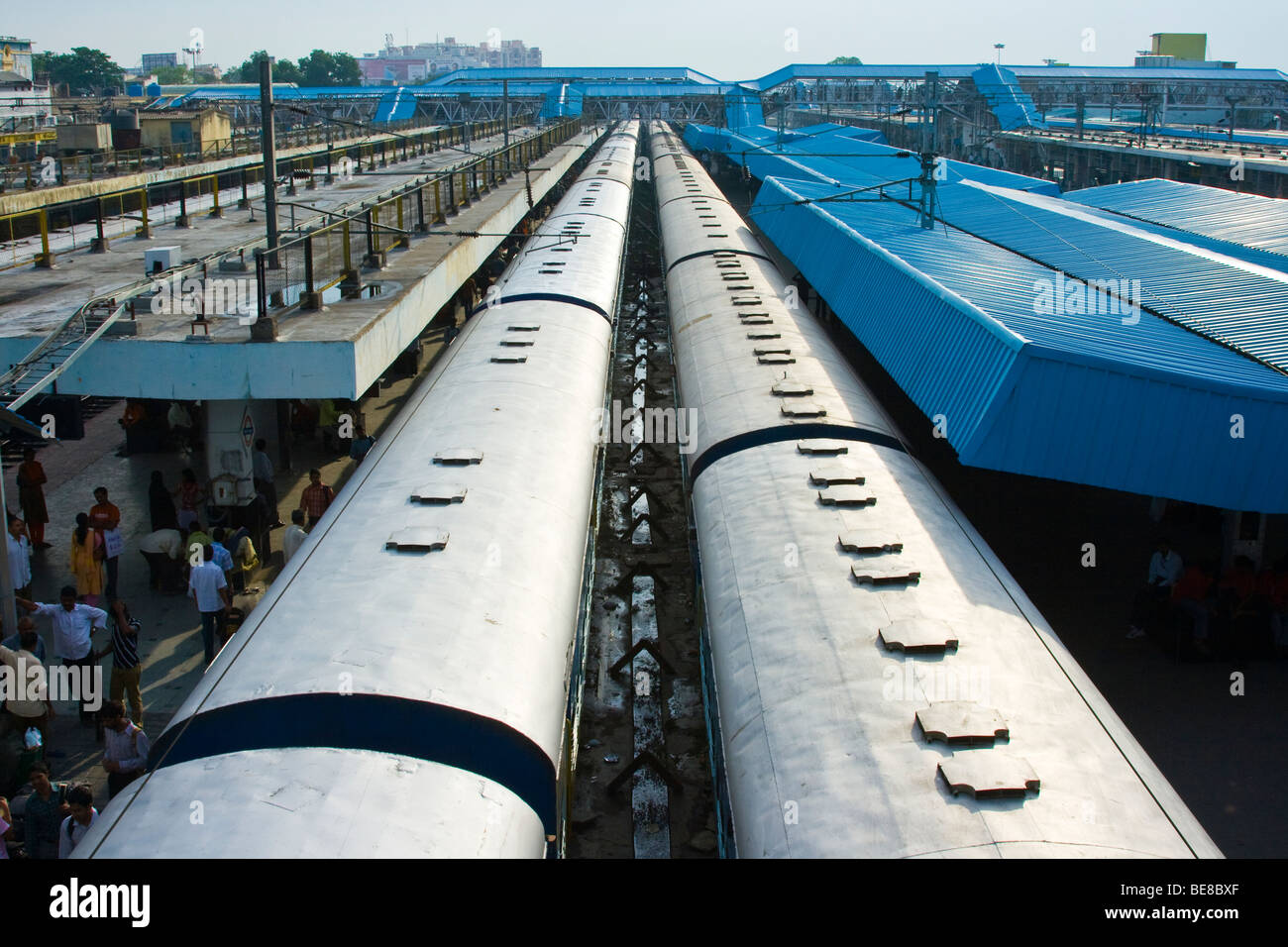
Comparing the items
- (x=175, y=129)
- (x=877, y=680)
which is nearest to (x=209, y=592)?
(x=877, y=680)

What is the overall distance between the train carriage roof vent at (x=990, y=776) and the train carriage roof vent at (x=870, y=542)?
2662 millimetres

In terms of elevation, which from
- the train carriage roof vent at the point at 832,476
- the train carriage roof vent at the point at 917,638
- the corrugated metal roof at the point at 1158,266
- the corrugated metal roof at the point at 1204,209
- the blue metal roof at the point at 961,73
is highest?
the blue metal roof at the point at 961,73

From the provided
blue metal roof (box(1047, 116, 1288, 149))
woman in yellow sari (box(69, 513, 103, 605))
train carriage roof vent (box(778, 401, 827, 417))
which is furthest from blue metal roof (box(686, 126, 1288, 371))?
blue metal roof (box(1047, 116, 1288, 149))

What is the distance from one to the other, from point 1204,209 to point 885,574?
22924 millimetres

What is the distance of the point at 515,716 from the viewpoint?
21.6 feet

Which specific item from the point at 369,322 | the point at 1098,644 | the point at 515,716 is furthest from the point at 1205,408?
the point at 369,322

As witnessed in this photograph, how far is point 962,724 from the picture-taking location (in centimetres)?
619

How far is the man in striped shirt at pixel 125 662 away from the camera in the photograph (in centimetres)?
988

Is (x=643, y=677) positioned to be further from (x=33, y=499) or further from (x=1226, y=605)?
(x=33, y=499)

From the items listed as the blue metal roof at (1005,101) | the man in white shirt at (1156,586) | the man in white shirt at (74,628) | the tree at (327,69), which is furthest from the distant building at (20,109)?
the tree at (327,69)

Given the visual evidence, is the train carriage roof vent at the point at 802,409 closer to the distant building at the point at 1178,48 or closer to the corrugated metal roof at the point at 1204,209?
the corrugated metal roof at the point at 1204,209

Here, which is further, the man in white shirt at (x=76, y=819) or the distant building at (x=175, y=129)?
the distant building at (x=175, y=129)

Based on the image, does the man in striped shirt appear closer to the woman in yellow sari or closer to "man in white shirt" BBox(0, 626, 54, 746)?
"man in white shirt" BBox(0, 626, 54, 746)
